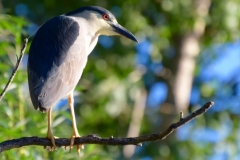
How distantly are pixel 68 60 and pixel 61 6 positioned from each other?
559 centimetres

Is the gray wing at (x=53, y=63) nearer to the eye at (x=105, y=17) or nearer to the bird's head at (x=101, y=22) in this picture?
the bird's head at (x=101, y=22)

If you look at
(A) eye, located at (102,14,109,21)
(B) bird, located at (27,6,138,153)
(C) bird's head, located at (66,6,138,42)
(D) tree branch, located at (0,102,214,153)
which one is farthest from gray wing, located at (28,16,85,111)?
(A) eye, located at (102,14,109,21)

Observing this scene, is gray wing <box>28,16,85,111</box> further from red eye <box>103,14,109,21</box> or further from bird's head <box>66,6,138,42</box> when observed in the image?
red eye <box>103,14,109,21</box>

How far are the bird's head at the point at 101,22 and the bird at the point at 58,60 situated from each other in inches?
1.5

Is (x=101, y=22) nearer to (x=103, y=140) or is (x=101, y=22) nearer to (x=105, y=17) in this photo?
(x=105, y=17)

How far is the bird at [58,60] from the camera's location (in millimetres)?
4234

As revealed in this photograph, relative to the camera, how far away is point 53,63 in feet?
14.9

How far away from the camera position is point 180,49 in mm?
10242

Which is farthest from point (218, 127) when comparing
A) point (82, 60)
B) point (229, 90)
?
point (82, 60)

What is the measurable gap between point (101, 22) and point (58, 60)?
828 millimetres

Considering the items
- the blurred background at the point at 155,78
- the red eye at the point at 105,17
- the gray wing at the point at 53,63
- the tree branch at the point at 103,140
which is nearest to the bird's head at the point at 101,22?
the red eye at the point at 105,17

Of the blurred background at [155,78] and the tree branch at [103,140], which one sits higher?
the tree branch at [103,140]

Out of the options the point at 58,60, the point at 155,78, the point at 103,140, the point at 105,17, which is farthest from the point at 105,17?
the point at 155,78

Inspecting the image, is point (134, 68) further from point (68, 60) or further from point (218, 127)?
point (68, 60)
